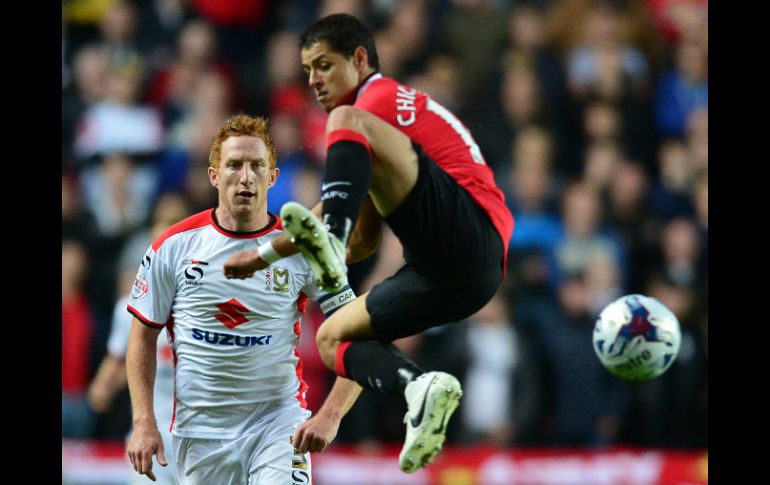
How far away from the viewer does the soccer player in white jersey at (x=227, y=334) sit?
209 inches

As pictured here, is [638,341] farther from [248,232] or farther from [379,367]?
[248,232]

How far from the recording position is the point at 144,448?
504 centimetres

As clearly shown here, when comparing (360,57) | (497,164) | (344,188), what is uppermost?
(497,164)

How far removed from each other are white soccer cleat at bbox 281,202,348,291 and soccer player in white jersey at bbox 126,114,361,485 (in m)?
0.87

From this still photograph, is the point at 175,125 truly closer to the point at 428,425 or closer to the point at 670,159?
the point at 670,159

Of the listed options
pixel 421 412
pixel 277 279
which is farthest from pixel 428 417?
pixel 277 279

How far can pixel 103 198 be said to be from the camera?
434 inches

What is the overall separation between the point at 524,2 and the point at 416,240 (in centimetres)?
715

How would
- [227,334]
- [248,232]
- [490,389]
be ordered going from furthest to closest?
[490,389]
[248,232]
[227,334]

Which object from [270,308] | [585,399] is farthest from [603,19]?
[270,308]

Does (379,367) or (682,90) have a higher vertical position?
(682,90)

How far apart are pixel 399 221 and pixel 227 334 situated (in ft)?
3.45

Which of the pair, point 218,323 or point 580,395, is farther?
point 580,395
